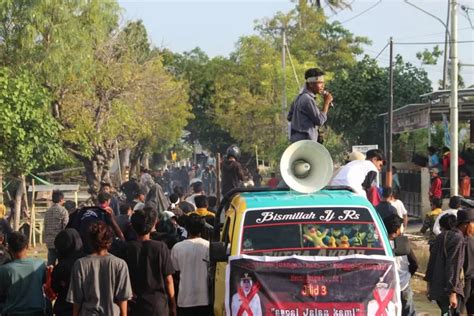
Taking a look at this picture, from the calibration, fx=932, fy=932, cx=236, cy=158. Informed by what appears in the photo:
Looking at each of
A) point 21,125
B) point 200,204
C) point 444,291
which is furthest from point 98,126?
point 444,291

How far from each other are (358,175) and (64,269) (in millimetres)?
3974

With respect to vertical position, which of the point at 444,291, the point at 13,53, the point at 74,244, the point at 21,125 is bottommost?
the point at 444,291

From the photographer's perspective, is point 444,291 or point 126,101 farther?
point 126,101

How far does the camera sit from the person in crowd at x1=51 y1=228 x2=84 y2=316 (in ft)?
26.5

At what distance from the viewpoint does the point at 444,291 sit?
986 cm

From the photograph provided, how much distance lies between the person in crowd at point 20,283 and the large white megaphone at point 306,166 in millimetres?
2398

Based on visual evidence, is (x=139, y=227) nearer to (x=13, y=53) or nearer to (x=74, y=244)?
(x=74, y=244)

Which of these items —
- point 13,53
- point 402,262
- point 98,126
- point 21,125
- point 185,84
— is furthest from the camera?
point 185,84

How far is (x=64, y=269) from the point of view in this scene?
8.08 meters

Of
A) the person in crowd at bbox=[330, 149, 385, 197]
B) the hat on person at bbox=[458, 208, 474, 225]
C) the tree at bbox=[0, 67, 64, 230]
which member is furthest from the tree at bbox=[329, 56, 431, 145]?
the hat on person at bbox=[458, 208, 474, 225]

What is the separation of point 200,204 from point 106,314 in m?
4.93

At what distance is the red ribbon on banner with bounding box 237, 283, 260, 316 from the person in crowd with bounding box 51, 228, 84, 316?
60.1 inches

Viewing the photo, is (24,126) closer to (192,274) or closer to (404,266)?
(192,274)

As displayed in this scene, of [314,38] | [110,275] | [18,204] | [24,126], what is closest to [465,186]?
[24,126]
